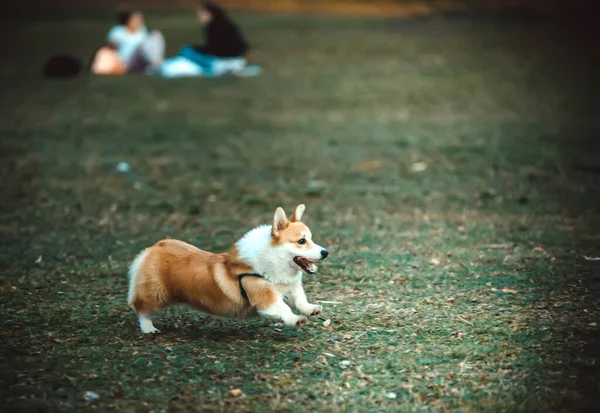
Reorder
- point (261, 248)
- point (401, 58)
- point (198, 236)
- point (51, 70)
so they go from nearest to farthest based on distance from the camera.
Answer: point (261, 248) < point (198, 236) < point (51, 70) < point (401, 58)

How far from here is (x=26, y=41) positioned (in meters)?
18.5

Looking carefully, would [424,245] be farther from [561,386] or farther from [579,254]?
[561,386]

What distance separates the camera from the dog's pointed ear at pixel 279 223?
15.4ft

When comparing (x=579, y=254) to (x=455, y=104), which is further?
(x=455, y=104)

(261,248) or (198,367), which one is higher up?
(261,248)

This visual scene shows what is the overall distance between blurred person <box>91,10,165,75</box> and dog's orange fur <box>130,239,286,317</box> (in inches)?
411

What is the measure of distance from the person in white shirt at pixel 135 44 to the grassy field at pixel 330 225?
41 centimetres

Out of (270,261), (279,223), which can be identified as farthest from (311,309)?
(279,223)

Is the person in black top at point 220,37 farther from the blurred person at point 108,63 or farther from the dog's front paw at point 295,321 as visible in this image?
the dog's front paw at point 295,321

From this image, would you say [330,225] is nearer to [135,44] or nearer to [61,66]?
[135,44]

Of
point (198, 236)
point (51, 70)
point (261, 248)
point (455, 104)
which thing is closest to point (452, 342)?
point (261, 248)

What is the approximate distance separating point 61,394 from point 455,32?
53.9 feet

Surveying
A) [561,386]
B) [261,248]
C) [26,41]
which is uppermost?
[261,248]

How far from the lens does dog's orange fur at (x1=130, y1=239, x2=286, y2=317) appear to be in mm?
4703
